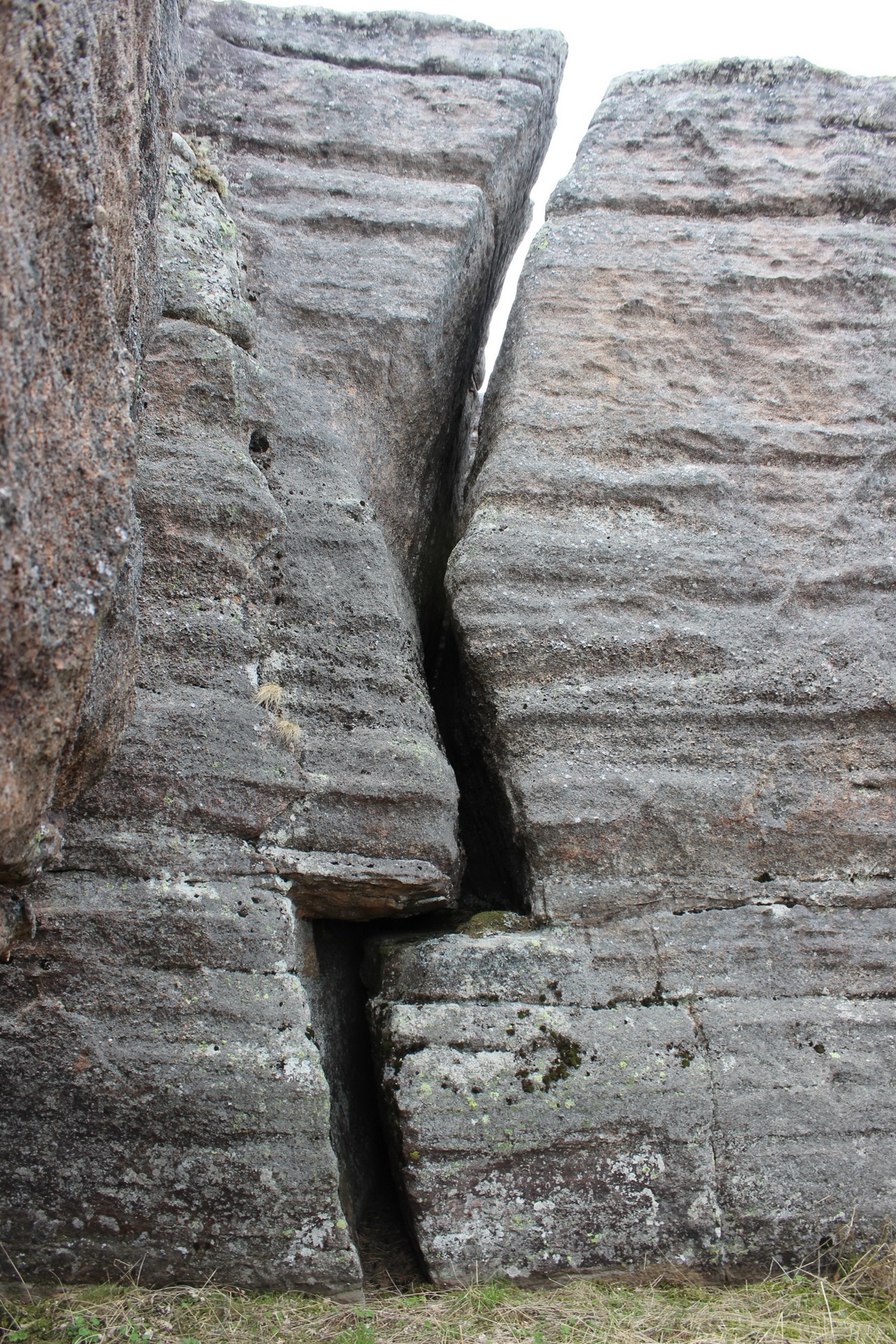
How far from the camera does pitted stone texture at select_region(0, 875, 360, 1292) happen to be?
10.8 feet

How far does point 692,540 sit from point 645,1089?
245cm

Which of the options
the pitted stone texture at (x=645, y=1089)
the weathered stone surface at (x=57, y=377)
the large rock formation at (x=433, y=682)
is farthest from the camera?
the pitted stone texture at (x=645, y=1089)

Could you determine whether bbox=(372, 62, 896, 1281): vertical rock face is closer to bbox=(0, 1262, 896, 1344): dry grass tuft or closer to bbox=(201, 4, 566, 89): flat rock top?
bbox=(0, 1262, 896, 1344): dry grass tuft

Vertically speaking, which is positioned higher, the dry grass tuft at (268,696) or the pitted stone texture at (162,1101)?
the dry grass tuft at (268,696)

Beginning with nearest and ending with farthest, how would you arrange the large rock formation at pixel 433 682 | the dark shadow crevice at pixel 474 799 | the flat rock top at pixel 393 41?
the large rock formation at pixel 433 682
the dark shadow crevice at pixel 474 799
the flat rock top at pixel 393 41

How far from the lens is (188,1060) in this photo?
3.44 metres

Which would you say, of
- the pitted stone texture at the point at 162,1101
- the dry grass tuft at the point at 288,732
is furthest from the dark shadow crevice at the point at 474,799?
the pitted stone texture at the point at 162,1101

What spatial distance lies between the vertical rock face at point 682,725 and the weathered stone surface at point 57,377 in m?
1.96

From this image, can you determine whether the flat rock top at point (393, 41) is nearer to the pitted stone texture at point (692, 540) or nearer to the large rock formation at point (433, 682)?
the large rock formation at point (433, 682)

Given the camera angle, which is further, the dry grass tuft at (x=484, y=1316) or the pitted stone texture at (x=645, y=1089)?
the pitted stone texture at (x=645, y=1089)

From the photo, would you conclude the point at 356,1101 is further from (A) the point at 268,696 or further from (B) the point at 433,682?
(B) the point at 433,682

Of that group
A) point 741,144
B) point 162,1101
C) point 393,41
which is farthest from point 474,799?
point 393,41

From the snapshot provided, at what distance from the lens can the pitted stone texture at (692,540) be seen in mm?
4027

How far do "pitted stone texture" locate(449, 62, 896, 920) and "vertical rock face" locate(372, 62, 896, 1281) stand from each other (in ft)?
0.05
